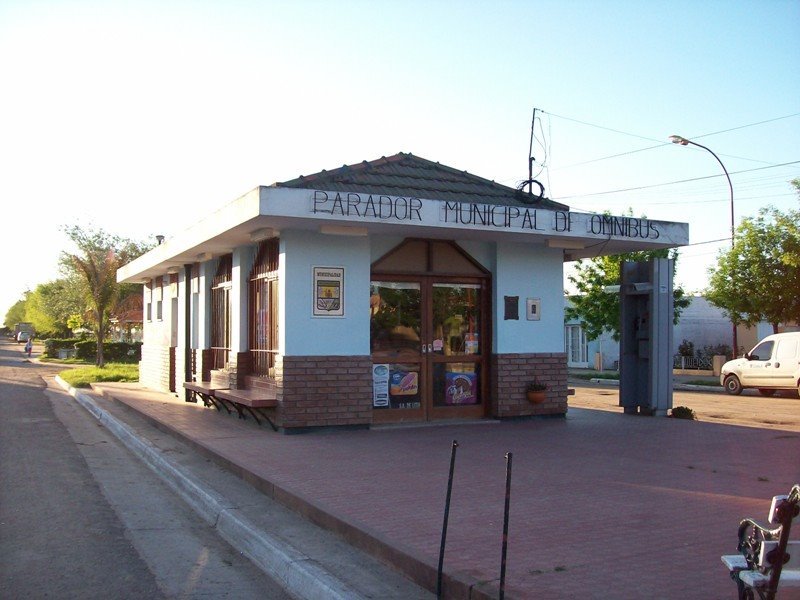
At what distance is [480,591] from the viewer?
518cm

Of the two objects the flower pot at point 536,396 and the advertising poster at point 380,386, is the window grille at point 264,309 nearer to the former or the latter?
the advertising poster at point 380,386

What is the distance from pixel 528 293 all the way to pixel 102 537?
914 centimetres

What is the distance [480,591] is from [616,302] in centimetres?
2911

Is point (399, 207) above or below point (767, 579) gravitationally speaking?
above

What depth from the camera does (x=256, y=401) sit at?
12797 millimetres

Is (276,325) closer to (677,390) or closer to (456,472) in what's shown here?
(456,472)

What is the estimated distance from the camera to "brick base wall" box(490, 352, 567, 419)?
14375mm

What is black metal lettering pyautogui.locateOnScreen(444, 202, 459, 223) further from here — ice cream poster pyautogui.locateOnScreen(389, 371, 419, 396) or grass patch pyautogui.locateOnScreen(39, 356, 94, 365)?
grass patch pyautogui.locateOnScreen(39, 356, 94, 365)

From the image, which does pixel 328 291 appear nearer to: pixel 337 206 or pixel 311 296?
pixel 311 296

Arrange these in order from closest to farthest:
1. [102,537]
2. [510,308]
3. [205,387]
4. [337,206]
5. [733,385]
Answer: [102,537], [337,206], [510,308], [205,387], [733,385]

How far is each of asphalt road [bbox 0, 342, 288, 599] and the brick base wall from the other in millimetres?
6067

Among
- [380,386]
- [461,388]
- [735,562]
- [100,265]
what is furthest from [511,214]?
[100,265]

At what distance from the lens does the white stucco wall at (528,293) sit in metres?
14.5

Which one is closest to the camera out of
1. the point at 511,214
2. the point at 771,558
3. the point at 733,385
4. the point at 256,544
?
the point at 771,558
